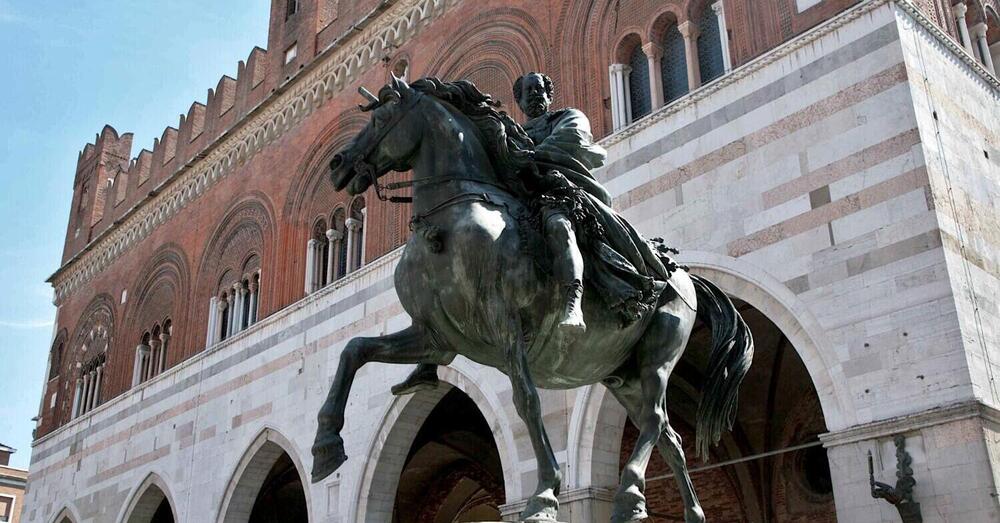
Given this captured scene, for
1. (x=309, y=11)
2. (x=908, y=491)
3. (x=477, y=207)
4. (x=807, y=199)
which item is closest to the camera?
(x=477, y=207)

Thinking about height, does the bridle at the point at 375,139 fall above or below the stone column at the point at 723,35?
below

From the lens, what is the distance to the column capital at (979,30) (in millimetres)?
10820

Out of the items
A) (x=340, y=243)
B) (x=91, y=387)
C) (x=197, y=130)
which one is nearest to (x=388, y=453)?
(x=340, y=243)

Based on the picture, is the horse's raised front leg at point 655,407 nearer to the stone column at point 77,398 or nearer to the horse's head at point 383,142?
the horse's head at point 383,142

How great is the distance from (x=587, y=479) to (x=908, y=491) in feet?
10.8

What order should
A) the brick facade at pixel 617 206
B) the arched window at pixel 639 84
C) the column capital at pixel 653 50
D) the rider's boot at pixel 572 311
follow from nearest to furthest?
1. the rider's boot at pixel 572 311
2. the brick facade at pixel 617 206
3. the column capital at pixel 653 50
4. the arched window at pixel 639 84

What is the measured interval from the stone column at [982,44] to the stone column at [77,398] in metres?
18.0

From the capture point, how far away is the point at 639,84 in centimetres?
1144

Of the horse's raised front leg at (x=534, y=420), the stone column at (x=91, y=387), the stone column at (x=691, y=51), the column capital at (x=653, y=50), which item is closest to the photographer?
the horse's raised front leg at (x=534, y=420)

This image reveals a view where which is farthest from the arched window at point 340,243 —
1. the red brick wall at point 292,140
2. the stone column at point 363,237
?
the stone column at point 363,237

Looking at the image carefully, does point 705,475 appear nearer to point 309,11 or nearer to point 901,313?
point 901,313

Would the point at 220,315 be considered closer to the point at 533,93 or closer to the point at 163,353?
the point at 163,353

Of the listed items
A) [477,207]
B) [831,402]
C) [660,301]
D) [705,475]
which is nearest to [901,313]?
[831,402]

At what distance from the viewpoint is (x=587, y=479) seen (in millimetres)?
9930
